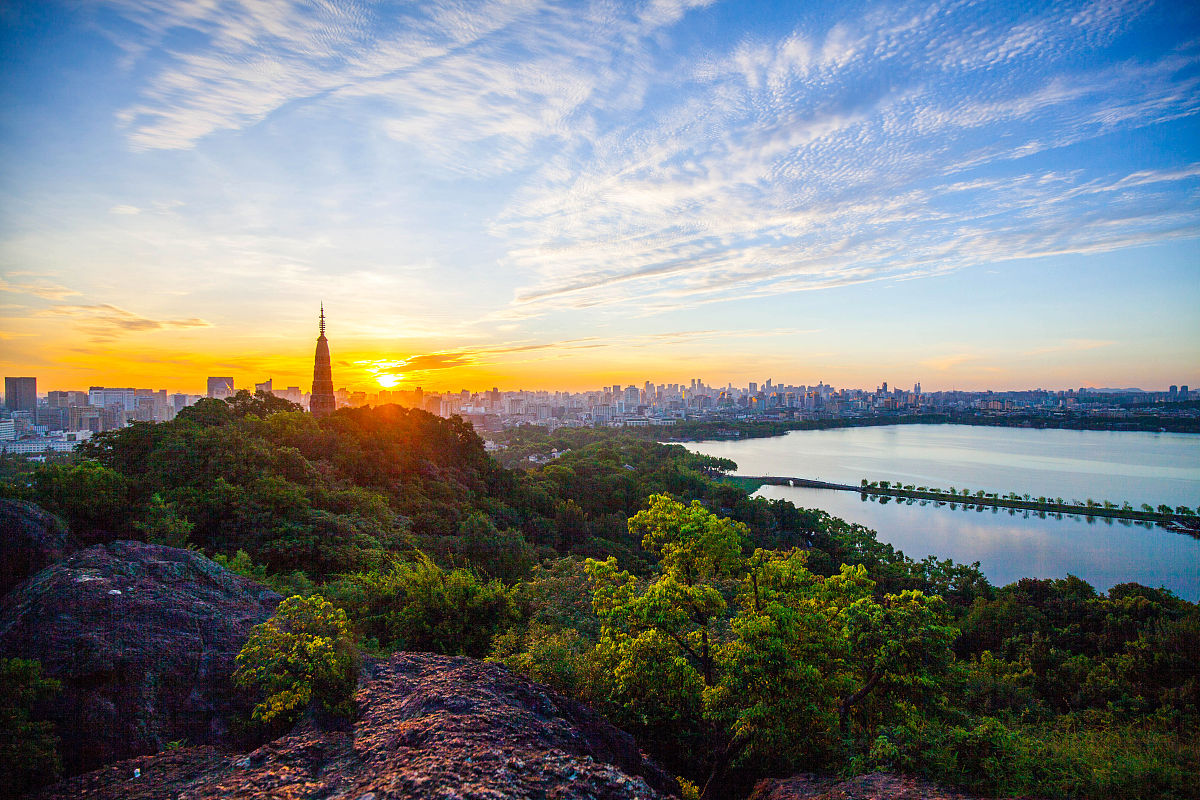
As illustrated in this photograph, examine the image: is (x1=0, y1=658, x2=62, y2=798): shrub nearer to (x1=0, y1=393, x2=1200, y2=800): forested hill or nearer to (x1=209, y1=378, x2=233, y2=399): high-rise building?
(x1=0, y1=393, x2=1200, y2=800): forested hill

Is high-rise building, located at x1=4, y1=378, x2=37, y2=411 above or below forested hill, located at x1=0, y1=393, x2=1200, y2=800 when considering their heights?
above

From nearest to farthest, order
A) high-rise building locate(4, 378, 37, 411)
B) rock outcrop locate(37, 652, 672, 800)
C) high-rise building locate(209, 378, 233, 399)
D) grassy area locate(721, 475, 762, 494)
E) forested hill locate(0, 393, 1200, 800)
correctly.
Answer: rock outcrop locate(37, 652, 672, 800)
forested hill locate(0, 393, 1200, 800)
high-rise building locate(4, 378, 37, 411)
high-rise building locate(209, 378, 233, 399)
grassy area locate(721, 475, 762, 494)

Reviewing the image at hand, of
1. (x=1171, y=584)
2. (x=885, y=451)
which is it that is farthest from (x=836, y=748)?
(x=885, y=451)

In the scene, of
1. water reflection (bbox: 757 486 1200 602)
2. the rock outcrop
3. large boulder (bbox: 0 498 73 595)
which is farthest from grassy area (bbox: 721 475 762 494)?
large boulder (bbox: 0 498 73 595)

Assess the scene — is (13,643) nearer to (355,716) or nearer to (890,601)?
(355,716)

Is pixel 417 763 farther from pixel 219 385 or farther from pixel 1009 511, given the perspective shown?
pixel 1009 511

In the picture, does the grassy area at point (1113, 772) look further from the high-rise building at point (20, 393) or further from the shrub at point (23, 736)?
the high-rise building at point (20, 393)

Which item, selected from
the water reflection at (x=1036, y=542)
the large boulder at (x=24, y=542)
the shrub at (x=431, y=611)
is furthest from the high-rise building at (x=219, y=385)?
the water reflection at (x=1036, y=542)
